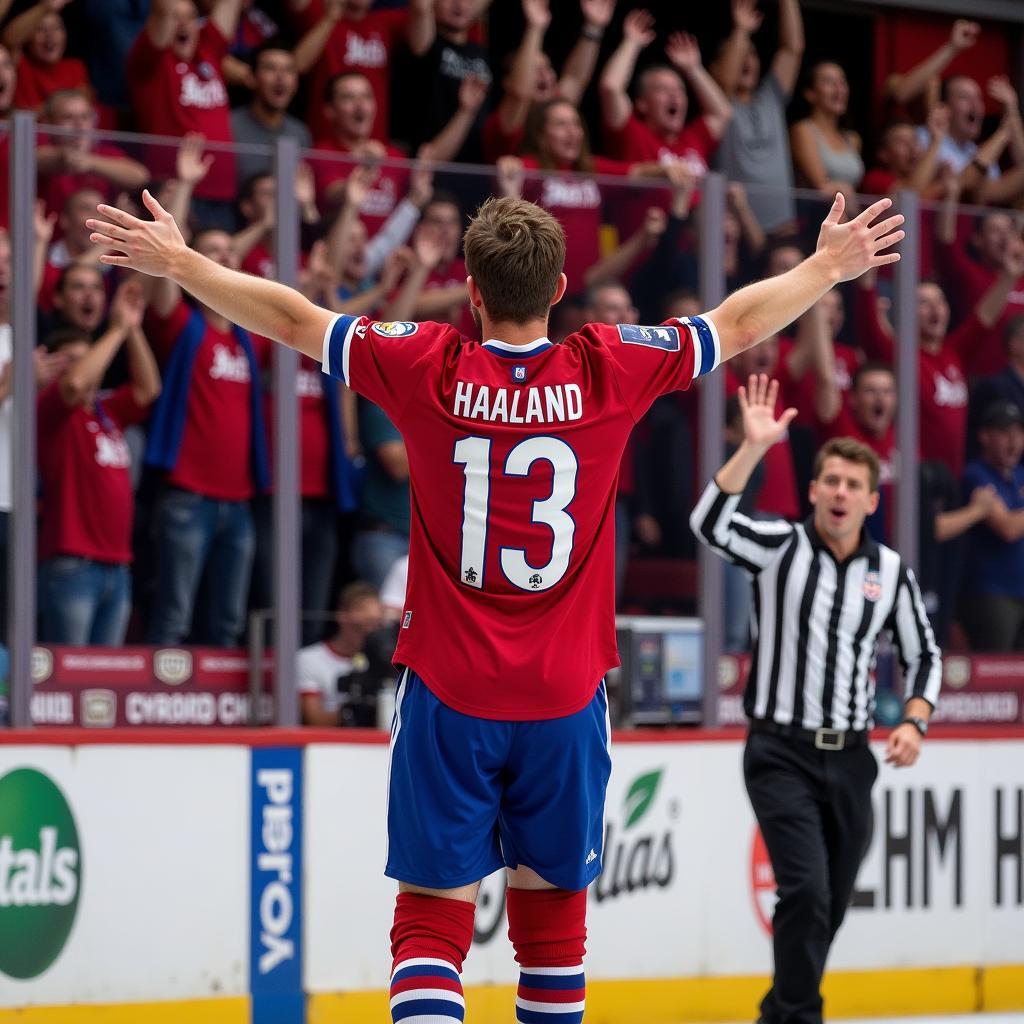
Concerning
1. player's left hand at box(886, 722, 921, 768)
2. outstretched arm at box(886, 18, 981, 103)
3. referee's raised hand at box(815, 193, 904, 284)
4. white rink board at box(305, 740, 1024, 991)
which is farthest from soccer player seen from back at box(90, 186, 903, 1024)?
outstretched arm at box(886, 18, 981, 103)

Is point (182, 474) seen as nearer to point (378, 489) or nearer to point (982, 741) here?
point (378, 489)

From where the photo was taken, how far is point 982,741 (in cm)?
874

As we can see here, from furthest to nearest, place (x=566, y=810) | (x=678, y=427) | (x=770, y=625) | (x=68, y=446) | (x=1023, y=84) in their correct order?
1. (x=1023, y=84)
2. (x=678, y=427)
3. (x=68, y=446)
4. (x=770, y=625)
5. (x=566, y=810)

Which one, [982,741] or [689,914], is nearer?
[689,914]

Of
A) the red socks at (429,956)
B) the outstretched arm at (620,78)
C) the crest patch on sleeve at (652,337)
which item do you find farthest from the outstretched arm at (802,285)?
the outstretched arm at (620,78)

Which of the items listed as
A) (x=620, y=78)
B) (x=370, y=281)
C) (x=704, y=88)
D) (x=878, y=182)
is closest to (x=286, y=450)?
(x=370, y=281)

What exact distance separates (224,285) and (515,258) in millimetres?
606

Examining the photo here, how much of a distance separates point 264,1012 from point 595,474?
157 inches

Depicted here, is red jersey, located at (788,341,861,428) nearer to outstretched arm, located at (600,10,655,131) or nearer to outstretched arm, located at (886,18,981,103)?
outstretched arm, located at (600,10,655,131)

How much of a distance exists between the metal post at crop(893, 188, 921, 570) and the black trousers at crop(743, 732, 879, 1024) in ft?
8.76

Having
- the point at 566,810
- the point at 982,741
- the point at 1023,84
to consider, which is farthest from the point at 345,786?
the point at 1023,84

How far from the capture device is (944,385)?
8828 millimetres

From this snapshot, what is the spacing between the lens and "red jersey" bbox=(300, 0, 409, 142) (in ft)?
29.6

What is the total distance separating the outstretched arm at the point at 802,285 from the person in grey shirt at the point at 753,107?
572 centimetres
